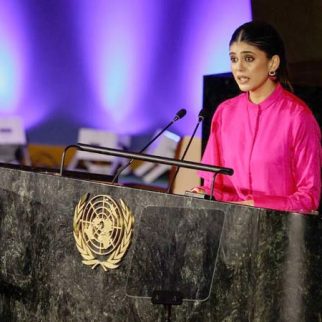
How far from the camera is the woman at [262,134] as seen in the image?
2.80 metres

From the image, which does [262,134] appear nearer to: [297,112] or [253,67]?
[297,112]

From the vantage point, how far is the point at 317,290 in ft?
7.12

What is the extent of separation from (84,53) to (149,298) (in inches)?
171

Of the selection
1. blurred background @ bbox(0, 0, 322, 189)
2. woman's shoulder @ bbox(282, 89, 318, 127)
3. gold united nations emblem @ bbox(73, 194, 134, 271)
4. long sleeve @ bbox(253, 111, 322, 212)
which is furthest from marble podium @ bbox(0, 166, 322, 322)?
blurred background @ bbox(0, 0, 322, 189)

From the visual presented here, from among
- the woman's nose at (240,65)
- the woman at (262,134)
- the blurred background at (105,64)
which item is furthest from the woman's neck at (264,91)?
the blurred background at (105,64)

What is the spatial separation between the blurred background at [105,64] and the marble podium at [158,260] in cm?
354

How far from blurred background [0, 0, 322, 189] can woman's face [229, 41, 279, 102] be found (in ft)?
10.8

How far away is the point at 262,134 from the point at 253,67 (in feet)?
0.87

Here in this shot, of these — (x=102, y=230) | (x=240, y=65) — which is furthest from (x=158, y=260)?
(x=240, y=65)

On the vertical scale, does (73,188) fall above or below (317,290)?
above

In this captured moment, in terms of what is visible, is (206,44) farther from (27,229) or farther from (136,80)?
(27,229)

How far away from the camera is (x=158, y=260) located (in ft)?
7.73

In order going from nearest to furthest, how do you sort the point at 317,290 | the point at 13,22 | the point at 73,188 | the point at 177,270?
the point at 317,290, the point at 177,270, the point at 73,188, the point at 13,22

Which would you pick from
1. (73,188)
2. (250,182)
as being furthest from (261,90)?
(73,188)
